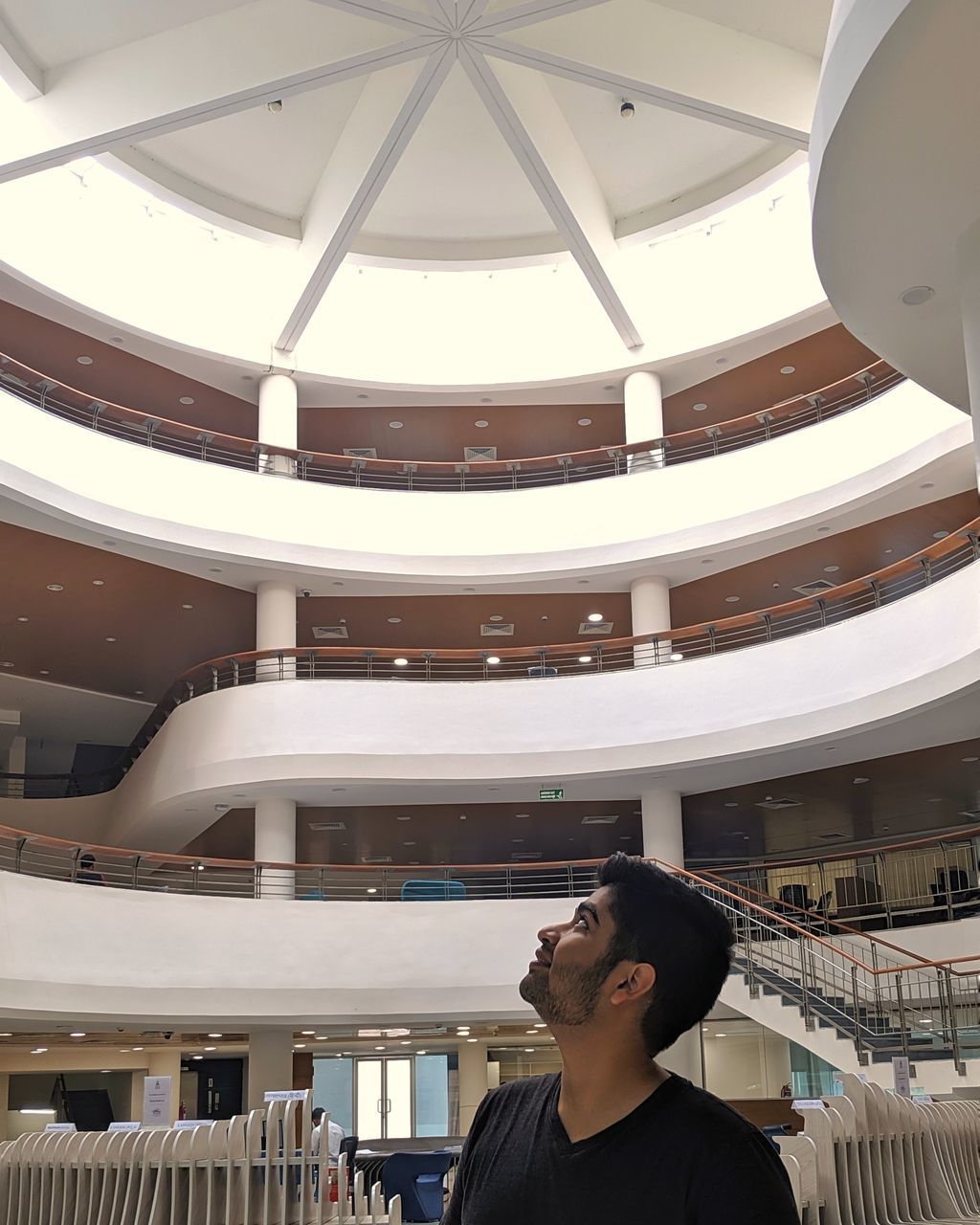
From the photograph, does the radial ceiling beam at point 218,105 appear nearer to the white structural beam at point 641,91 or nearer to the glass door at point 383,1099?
the white structural beam at point 641,91

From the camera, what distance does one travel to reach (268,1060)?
1556 centimetres

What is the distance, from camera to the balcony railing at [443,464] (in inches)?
631

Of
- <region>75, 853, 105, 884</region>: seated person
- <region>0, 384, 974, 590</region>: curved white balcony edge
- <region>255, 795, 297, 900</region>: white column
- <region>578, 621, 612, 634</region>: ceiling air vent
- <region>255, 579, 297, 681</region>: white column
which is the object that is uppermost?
<region>0, 384, 974, 590</region>: curved white balcony edge

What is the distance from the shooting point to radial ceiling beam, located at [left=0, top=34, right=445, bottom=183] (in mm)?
14133

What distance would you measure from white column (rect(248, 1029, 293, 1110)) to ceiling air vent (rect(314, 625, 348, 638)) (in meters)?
6.68

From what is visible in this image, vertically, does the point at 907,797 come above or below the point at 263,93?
below

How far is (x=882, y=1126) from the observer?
16.0 ft

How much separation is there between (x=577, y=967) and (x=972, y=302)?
175 inches

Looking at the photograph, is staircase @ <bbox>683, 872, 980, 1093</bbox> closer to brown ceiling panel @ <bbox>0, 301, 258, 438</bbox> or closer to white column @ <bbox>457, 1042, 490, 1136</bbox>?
white column @ <bbox>457, 1042, 490, 1136</bbox>

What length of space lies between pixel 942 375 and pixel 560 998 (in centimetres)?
543

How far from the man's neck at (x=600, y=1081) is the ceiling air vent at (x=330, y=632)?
61.2 feet

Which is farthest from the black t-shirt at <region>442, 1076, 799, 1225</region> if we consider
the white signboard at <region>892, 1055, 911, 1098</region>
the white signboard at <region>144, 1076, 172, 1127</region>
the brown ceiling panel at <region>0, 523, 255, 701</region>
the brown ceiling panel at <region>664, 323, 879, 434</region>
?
the brown ceiling panel at <region>664, 323, 879, 434</region>

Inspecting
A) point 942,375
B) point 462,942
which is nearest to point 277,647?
point 462,942

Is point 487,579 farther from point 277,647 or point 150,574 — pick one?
point 150,574
